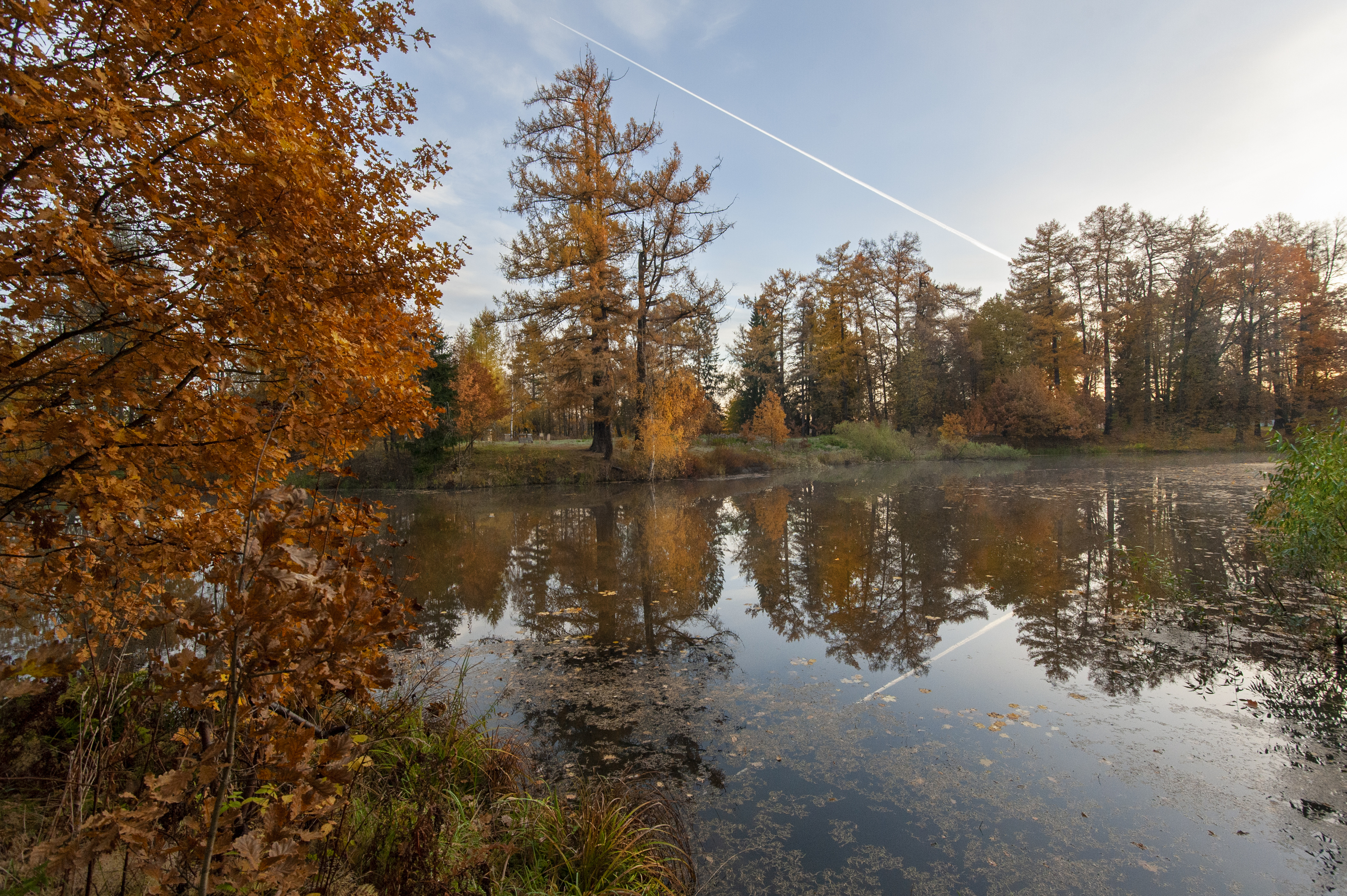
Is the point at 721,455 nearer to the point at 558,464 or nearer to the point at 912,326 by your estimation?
the point at 558,464

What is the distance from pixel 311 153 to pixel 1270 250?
45200mm

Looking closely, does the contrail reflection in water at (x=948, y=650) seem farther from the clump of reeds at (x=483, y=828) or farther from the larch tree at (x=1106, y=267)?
the larch tree at (x=1106, y=267)

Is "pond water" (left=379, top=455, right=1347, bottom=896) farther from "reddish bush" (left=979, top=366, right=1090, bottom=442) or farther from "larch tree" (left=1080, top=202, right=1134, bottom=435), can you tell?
"larch tree" (left=1080, top=202, right=1134, bottom=435)

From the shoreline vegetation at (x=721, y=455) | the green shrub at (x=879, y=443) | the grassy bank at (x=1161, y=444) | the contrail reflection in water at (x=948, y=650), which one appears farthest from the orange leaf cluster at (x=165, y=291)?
the grassy bank at (x=1161, y=444)

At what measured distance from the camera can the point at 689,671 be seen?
5609 mm

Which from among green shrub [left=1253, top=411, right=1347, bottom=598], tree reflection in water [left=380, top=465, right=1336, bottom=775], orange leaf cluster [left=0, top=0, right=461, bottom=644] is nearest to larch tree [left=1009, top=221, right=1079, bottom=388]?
tree reflection in water [left=380, top=465, right=1336, bottom=775]

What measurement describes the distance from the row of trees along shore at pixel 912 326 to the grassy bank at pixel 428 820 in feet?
61.7

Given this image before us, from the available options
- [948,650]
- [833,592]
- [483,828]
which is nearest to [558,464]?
[833,592]

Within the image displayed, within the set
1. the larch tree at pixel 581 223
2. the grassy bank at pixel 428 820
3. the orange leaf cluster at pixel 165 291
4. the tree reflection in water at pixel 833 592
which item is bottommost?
the tree reflection in water at pixel 833 592

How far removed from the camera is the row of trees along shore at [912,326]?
22406 millimetres

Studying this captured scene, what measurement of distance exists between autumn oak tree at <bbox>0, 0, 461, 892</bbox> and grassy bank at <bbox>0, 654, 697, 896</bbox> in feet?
1.52

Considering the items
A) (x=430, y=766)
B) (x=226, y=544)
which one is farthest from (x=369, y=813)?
(x=226, y=544)

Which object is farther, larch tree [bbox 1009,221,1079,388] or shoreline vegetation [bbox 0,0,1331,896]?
larch tree [bbox 1009,221,1079,388]

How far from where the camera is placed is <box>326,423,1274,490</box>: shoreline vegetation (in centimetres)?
2417
